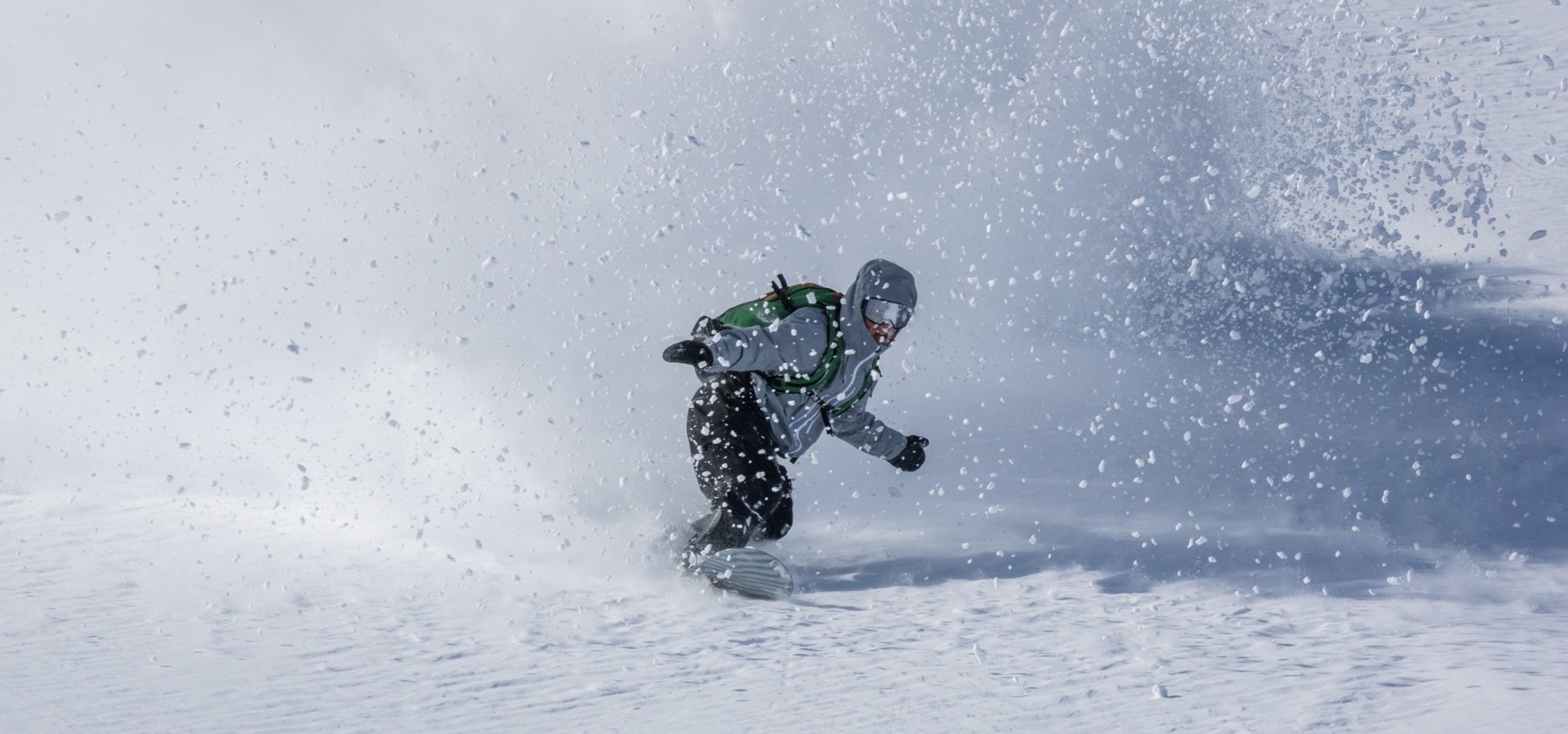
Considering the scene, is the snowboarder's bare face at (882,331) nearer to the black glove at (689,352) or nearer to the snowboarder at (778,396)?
the snowboarder at (778,396)

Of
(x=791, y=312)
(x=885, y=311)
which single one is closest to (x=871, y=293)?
(x=885, y=311)

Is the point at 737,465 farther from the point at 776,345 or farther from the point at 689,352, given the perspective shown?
the point at 689,352

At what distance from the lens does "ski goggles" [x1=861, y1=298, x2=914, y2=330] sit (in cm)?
366

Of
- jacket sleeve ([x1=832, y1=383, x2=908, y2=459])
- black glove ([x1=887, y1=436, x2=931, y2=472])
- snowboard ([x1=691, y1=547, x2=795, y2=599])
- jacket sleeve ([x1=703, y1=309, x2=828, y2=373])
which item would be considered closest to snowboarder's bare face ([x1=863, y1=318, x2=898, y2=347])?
jacket sleeve ([x1=703, y1=309, x2=828, y2=373])

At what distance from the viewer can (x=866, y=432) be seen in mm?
4180

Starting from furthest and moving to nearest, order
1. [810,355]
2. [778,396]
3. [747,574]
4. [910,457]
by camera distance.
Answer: [910,457] → [778,396] → [810,355] → [747,574]

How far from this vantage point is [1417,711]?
2473 mm

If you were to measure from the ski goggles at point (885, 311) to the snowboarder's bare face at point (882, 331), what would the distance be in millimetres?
15

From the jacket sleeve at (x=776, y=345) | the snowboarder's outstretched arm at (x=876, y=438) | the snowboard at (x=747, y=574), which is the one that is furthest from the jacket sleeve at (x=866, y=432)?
the snowboard at (x=747, y=574)

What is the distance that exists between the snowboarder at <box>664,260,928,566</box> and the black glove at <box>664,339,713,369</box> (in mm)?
202

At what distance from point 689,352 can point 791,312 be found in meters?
0.64

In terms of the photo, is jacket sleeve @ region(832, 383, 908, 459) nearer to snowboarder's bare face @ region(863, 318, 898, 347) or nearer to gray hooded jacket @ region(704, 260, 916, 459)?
gray hooded jacket @ region(704, 260, 916, 459)

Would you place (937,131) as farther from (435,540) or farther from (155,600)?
(155,600)

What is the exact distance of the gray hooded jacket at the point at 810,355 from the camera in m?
3.53
